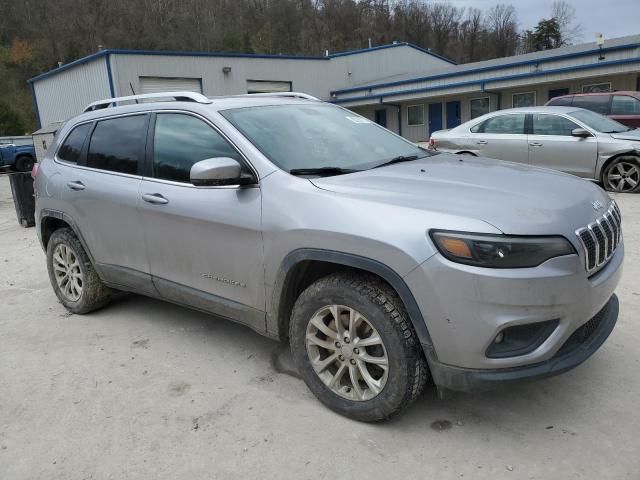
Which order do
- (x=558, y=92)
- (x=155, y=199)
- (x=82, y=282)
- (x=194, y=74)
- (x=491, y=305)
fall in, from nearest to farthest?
(x=491, y=305), (x=155, y=199), (x=82, y=282), (x=558, y=92), (x=194, y=74)

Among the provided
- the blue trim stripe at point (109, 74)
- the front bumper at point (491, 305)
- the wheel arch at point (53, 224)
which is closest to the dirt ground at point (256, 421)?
the front bumper at point (491, 305)

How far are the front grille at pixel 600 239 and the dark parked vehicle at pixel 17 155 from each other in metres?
27.8

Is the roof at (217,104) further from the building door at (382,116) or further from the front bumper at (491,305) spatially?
the building door at (382,116)

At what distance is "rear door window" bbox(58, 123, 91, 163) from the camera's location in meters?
4.47

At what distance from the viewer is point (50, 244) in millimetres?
4742

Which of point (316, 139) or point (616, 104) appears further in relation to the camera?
point (616, 104)

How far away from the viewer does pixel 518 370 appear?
7.91 feet

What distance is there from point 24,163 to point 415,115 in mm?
21237

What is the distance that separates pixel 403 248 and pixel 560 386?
1.47m

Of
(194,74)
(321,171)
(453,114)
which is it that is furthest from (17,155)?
(321,171)

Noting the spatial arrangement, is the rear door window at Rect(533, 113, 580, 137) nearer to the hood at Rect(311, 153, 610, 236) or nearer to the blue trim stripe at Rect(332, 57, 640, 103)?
the hood at Rect(311, 153, 610, 236)

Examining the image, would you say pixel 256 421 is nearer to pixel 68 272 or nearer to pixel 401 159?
pixel 401 159

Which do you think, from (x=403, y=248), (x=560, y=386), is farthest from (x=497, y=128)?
(x=403, y=248)

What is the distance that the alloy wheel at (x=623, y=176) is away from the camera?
8.75m
